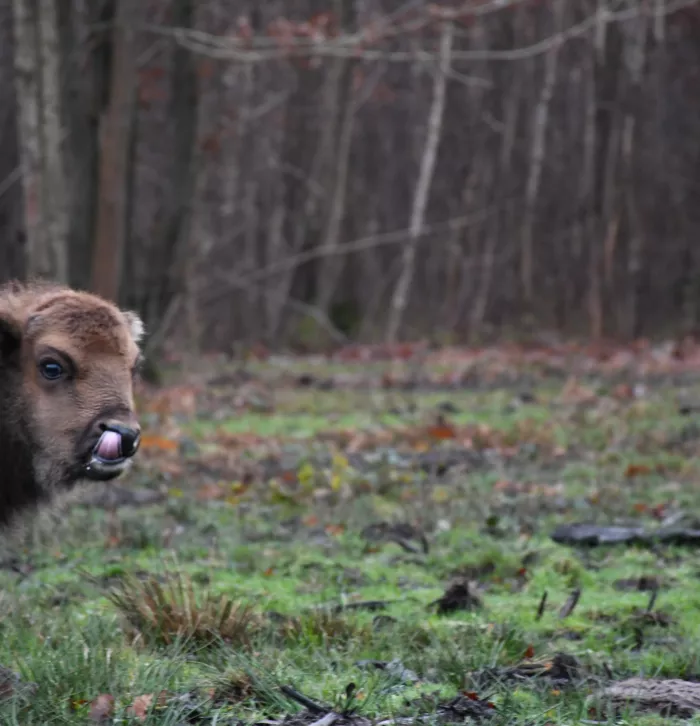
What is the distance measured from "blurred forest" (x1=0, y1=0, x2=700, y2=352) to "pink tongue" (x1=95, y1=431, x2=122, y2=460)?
34.5ft

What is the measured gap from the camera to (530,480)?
37.8ft

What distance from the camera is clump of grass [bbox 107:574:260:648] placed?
611cm

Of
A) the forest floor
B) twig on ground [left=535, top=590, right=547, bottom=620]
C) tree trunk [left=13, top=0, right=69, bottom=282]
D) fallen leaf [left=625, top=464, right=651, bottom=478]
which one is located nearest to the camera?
the forest floor

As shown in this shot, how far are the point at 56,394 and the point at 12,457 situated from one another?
0.36 meters

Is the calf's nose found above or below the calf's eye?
below

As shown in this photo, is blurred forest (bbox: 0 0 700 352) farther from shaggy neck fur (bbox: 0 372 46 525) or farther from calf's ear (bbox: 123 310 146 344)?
shaggy neck fur (bbox: 0 372 46 525)

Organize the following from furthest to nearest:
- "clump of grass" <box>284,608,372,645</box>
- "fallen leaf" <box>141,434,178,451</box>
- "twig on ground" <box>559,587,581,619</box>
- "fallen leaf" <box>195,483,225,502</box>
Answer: "fallen leaf" <box>141,434,178,451</box>
"fallen leaf" <box>195,483,225,502</box>
"twig on ground" <box>559,587,581,619</box>
"clump of grass" <box>284,608,372,645</box>

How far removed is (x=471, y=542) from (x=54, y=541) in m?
2.78

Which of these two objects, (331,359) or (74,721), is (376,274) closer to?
(331,359)

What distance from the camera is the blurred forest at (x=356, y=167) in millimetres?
18281

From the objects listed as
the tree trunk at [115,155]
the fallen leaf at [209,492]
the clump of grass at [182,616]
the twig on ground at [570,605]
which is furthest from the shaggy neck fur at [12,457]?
the tree trunk at [115,155]

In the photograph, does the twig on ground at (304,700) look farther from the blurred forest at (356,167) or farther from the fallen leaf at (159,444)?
the blurred forest at (356,167)

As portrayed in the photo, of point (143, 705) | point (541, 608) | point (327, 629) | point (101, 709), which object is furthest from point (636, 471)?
point (101, 709)

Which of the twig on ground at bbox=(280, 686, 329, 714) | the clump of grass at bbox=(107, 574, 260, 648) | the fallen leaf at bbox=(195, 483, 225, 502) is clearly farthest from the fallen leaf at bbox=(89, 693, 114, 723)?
the fallen leaf at bbox=(195, 483, 225, 502)
